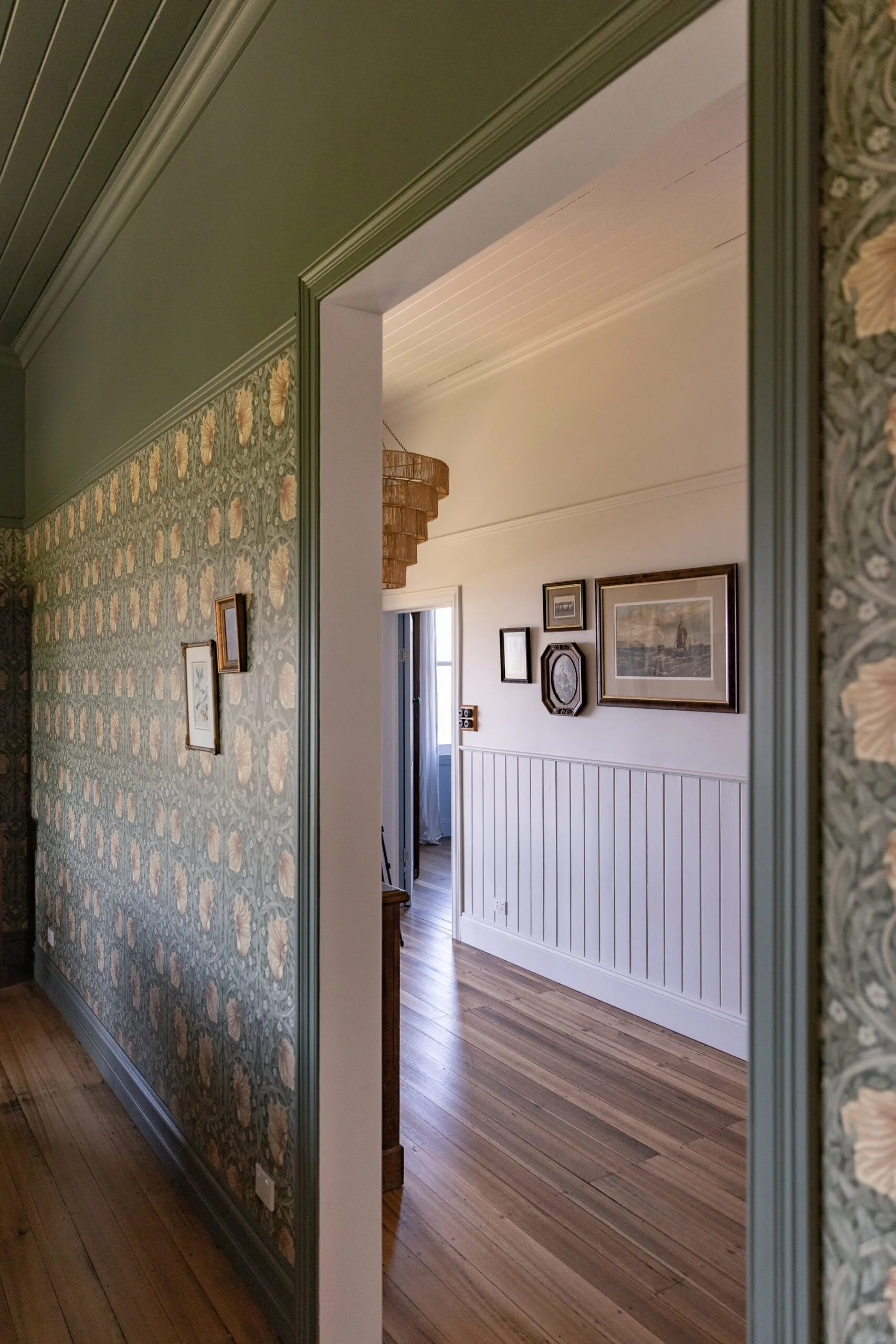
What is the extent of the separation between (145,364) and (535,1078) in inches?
123

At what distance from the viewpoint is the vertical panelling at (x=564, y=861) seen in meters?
4.64

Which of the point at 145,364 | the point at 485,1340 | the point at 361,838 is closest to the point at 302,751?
the point at 361,838

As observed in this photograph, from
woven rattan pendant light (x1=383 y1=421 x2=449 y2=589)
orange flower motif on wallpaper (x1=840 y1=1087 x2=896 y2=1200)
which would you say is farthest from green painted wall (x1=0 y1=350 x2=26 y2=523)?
orange flower motif on wallpaper (x1=840 y1=1087 x2=896 y2=1200)

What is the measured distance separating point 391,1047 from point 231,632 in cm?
148

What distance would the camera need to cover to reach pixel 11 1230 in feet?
8.73

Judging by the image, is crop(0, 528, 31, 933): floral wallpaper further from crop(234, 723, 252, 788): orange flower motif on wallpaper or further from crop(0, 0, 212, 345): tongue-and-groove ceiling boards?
crop(234, 723, 252, 788): orange flower motif on wallpaper

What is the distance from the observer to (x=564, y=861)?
15.4 feet

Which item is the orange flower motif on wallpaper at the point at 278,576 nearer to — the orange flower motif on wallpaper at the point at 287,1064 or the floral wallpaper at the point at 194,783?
the floral wallpaper at the point at 194,783

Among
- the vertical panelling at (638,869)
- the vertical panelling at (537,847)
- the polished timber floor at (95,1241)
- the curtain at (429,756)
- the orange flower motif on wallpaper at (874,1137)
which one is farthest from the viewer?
the curtain at (429,756)

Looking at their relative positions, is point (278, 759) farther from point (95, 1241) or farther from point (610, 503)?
point (610, 503)

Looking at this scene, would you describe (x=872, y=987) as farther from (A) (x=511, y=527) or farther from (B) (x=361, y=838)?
(A) (x=511, y=527)

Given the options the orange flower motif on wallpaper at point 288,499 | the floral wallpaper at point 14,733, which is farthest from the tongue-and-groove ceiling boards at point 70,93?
the floral wallpaper at point 14,733

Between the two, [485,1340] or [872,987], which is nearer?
[872,987]

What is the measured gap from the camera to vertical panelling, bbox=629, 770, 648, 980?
13.8ft
